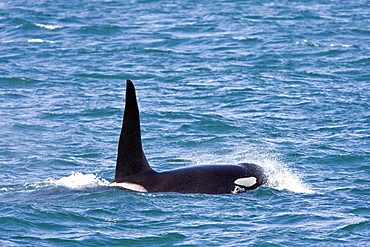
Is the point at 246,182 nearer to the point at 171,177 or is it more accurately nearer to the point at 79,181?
the point at 171,177

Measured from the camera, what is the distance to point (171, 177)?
40.5 feet

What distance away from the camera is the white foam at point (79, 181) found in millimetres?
12898

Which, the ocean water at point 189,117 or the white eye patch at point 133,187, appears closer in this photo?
the ocean water at point 189,117

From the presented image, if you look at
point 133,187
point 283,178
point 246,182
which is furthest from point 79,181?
point 283,178

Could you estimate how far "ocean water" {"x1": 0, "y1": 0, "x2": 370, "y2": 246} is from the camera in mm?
11136

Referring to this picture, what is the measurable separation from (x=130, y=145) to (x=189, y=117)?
23.5 ft

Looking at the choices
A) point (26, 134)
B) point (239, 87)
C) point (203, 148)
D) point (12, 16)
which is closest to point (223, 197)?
point (203, 148)

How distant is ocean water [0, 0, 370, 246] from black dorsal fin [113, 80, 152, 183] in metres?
0.42

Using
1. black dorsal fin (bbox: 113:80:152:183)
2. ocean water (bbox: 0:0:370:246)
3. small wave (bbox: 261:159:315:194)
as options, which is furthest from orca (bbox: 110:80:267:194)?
small wave (bbox: 261:159:315:194)

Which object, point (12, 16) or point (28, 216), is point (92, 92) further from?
point (12, 16)

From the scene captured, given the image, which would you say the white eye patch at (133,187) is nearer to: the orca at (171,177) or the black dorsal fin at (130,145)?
the orca at (171,177)

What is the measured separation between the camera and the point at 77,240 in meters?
10.4

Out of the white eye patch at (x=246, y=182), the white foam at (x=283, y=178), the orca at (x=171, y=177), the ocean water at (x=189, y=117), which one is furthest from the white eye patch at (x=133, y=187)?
the white foam at (x=283, y=178)

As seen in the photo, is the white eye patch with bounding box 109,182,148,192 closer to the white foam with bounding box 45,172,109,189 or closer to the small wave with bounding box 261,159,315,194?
the white foam with bounding box 45,172,109,189
